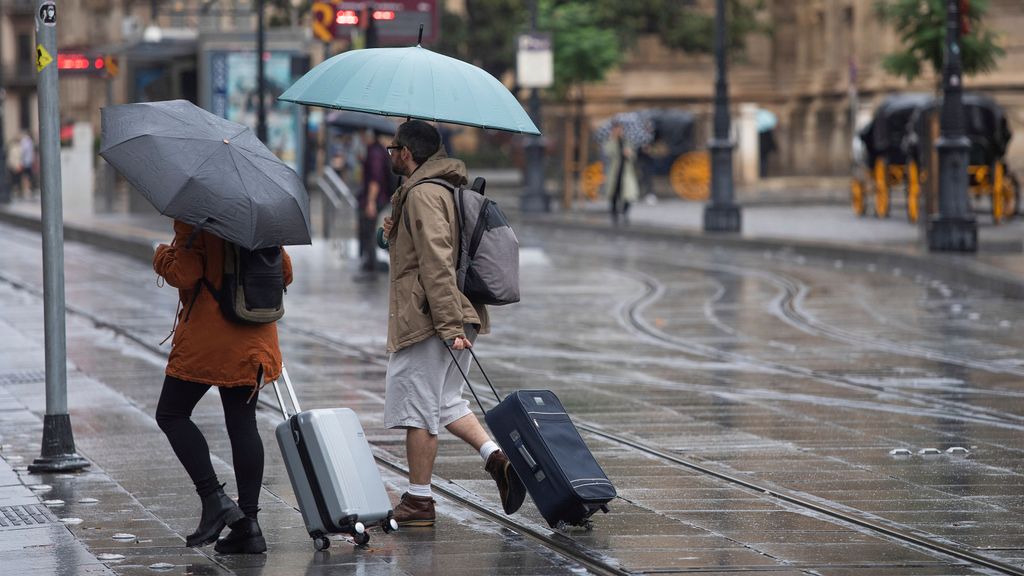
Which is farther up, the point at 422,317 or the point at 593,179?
the point at 422,317

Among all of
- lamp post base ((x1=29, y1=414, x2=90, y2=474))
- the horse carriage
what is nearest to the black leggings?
lamp post base ((x1=29, y1=414, x2=90, y2=474))

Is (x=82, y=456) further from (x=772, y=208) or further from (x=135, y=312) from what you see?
(x=772, y=208)

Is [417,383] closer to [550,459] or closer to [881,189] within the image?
[550,459]

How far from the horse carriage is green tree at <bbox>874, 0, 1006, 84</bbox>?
64 cm

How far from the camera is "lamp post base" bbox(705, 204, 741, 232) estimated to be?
29.0 metres

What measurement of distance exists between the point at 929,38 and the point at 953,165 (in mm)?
7788

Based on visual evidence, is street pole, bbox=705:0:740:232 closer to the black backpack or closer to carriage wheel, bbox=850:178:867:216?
carriage wheel, bbox=850:178:867:216

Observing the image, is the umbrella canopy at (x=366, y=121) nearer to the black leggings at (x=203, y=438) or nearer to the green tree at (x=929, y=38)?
the green tree at (x=929, y=38)

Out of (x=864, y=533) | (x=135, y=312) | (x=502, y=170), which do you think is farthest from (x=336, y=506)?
(x=502, y=170)

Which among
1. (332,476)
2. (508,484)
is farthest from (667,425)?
(332,476)

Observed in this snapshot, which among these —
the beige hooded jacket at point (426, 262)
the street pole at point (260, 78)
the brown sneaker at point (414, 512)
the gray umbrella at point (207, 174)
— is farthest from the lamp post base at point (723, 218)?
the gray umbrella at point (207, 174)

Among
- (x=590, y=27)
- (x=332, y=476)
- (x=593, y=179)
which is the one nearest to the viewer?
(x=332, y=476)

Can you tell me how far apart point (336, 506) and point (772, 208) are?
3269cm

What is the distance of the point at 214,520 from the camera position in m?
6.95
